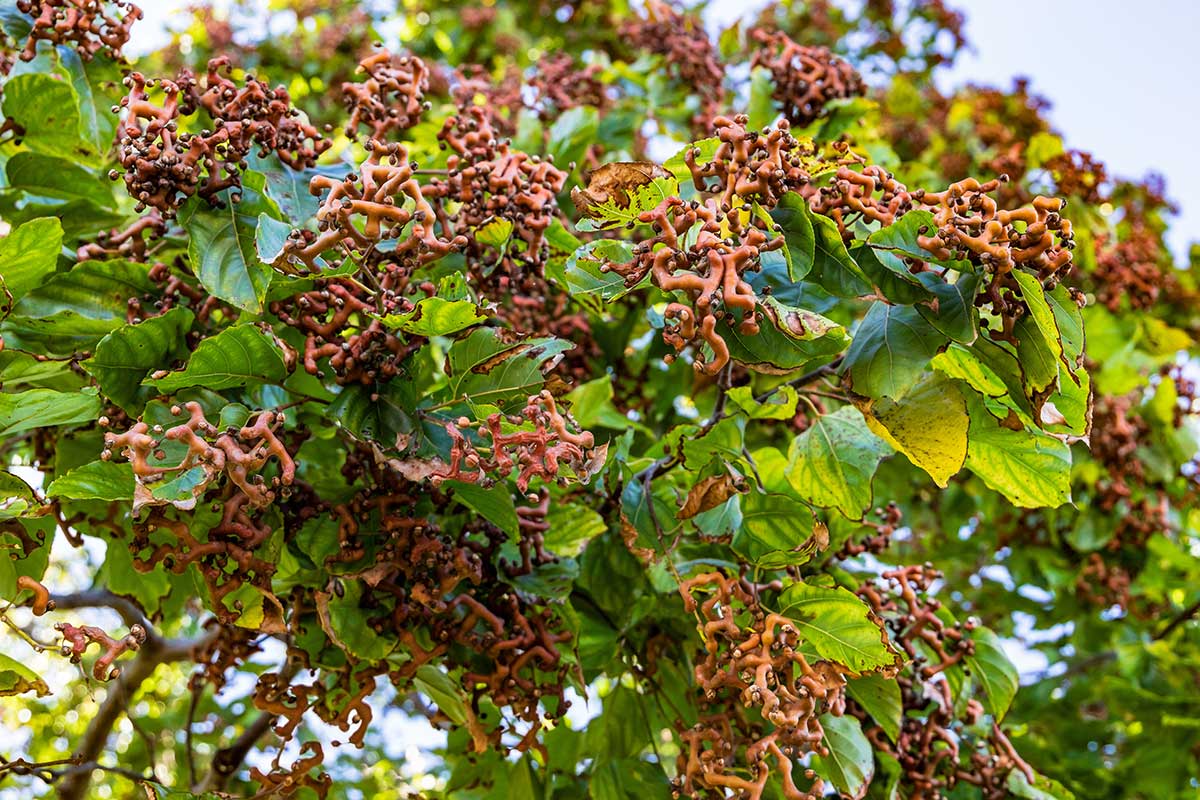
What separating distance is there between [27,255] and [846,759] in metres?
1.42

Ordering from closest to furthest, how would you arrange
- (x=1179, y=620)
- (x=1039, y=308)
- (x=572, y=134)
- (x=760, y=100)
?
(x=1039, y=308)
(x=760, y=100)
(x=572, y=134)
(x=1179, y=620)

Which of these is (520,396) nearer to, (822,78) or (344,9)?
(822,78)

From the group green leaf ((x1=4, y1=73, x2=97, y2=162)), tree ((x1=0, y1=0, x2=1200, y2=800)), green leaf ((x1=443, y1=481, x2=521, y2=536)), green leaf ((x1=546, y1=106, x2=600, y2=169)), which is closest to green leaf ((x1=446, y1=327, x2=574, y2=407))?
tree ((x1=0, y1=0, x2=1200, y2=800))

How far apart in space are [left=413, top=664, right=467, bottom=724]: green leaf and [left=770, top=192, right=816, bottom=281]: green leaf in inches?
34.4

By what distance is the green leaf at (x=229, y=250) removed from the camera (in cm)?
146

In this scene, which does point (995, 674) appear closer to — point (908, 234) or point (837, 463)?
point (837, 463)

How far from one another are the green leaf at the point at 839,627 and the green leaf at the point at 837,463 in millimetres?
130

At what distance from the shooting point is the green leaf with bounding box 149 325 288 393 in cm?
138

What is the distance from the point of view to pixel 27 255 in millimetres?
1489

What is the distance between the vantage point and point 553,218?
188cm

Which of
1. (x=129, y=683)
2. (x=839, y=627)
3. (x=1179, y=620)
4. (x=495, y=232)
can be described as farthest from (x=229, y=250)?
(x=1179, y=620)

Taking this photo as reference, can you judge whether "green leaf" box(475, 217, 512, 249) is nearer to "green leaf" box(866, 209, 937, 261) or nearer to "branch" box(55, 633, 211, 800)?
"green leaf" box(866, 209, 937, 261)

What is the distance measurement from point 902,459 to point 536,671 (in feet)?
4.87

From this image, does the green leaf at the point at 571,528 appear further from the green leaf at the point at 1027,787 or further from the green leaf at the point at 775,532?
the green leaf at the point at 1027,787
